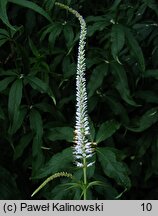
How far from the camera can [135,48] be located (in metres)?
3.36

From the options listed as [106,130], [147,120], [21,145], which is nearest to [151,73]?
[147,120]

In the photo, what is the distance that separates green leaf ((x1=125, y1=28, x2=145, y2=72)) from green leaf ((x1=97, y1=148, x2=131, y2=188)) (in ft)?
2.36

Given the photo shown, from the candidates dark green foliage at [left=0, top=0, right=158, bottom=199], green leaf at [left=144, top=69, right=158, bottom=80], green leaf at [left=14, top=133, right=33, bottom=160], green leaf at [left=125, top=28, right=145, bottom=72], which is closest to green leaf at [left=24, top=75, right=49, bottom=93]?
dark green foliage at [left=0, top=0, right=158, bottom=199]

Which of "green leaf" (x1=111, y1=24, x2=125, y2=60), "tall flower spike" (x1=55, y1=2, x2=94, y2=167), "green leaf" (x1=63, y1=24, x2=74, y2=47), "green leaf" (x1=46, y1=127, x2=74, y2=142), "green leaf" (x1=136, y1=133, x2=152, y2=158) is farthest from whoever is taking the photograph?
"green leaf" (x1=136, y1=133, x2=152, y2=158)

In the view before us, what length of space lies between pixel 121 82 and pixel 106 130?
0.39 m

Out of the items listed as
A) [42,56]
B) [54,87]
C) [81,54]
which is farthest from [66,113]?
[81,54]

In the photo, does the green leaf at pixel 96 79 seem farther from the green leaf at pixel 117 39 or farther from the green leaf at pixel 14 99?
the green leaf at pixel 14 99

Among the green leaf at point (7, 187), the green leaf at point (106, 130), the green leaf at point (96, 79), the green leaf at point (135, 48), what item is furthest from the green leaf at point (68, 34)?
the green leaf at point (7, 187)

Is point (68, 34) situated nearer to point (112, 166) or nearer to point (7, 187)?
point (112, 166)

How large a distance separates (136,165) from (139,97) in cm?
66

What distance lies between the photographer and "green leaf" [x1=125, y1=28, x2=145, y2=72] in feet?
11.0

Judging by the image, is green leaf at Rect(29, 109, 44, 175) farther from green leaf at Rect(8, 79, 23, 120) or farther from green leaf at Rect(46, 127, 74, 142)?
green leaf at Rect(8, 79, 23, 120)

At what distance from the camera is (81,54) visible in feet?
Result: 7.91

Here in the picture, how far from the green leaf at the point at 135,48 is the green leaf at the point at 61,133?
727 millimetres
